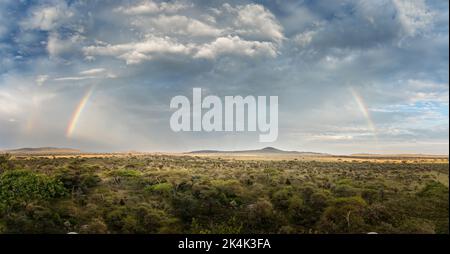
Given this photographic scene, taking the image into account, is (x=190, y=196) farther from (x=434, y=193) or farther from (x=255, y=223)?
(x=434, y=193)

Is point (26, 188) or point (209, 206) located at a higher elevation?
point (26, 188)

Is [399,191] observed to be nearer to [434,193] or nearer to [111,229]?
[434,193]

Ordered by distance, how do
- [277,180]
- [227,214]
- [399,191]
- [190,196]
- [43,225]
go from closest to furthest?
[43,225]
[227,214]
[190,196]
[399,191]
[277,180]

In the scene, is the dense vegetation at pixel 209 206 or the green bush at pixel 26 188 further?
the green bush at pixel 26 188

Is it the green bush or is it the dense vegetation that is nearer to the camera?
the dense vegetation

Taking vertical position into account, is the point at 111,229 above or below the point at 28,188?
below

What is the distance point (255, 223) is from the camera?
11.5 m

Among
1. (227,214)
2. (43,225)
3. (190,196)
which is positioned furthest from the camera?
(190,196)

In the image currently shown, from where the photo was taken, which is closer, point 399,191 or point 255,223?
point 255,223
